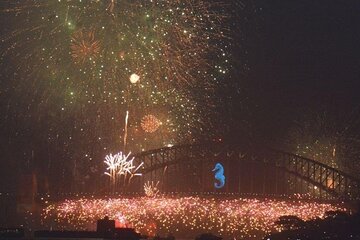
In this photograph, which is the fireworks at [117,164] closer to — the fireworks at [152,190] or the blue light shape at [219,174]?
the fireworks at [152,190]

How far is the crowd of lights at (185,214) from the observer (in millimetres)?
33906

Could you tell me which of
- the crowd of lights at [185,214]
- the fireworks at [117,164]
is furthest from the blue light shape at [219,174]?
the fireworks at [117,164]

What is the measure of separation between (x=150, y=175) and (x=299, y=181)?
18539mm

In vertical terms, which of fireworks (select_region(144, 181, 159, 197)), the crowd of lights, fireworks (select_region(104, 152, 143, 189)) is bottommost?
the crowd of lights

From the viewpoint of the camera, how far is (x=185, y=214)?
140 ft

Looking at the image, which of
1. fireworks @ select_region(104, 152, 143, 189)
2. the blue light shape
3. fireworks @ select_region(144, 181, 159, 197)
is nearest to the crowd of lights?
fireworks @ select_region(144, 181, 159, 197)

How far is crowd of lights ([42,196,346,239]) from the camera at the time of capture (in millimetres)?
33906

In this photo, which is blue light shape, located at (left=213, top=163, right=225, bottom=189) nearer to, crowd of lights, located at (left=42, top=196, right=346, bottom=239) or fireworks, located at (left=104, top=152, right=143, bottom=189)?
crowd of lights, located at (left=42, top=196, right=346, bottom=239)

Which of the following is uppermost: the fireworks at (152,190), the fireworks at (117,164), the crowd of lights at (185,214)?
the fireworks at (117,164)

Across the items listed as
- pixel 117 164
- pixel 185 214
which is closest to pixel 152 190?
pixel 185 214

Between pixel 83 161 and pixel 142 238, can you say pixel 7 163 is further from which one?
pixel 142 238

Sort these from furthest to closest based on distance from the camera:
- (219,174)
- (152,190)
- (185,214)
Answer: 1. (219,174)
2. (152,190)
3. (185,214)

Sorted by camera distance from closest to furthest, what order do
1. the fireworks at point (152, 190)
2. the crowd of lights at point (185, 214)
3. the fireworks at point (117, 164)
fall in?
1. the crowd of lights at point (185, 214)
2. the fireworks at point (117, 164)
3. the fireworks at point (152, 190)

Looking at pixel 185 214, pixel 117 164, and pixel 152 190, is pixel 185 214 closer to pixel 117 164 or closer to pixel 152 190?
pixel 117 164
